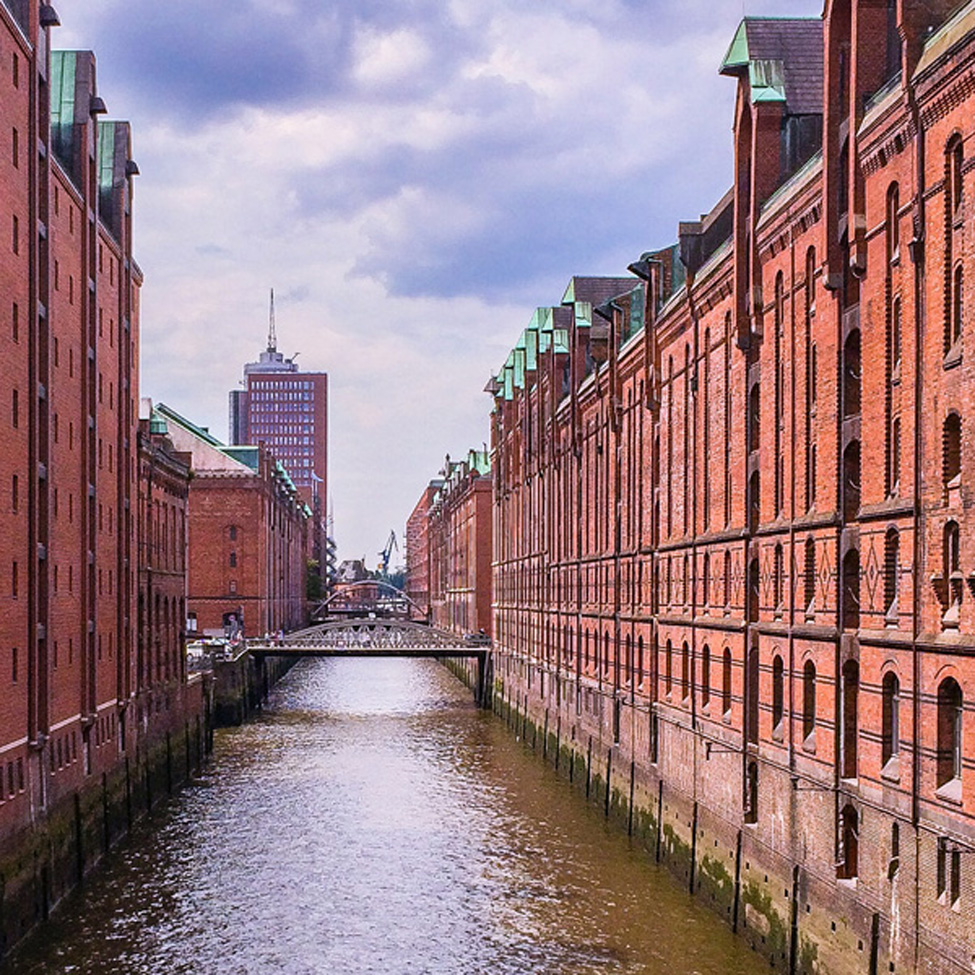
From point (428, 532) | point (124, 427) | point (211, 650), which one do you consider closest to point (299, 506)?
point (428, 532)

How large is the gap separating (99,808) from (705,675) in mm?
15527

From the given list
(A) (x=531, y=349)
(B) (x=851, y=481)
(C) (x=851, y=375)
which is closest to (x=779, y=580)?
(B) (x=851, y=481)

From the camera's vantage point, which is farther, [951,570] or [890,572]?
[890,572]

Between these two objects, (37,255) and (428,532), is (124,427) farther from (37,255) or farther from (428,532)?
(428,532)

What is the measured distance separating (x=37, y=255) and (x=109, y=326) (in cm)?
1084

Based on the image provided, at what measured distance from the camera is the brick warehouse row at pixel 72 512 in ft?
93.5

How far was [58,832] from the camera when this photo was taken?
3159 cm

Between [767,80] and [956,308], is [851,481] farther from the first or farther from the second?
[767,80]

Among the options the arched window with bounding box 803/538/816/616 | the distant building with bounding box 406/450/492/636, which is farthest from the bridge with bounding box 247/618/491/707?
the arched window with bounding box 803/538/816/616

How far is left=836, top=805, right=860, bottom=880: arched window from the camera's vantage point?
22.3 metres

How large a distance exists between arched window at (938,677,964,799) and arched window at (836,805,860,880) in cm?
328

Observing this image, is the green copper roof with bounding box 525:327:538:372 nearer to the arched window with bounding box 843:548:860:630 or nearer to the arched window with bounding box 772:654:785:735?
the arched window with bounding box 772:654:785:735

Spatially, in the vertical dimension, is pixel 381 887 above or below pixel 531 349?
below

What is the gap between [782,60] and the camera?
29.5 m
